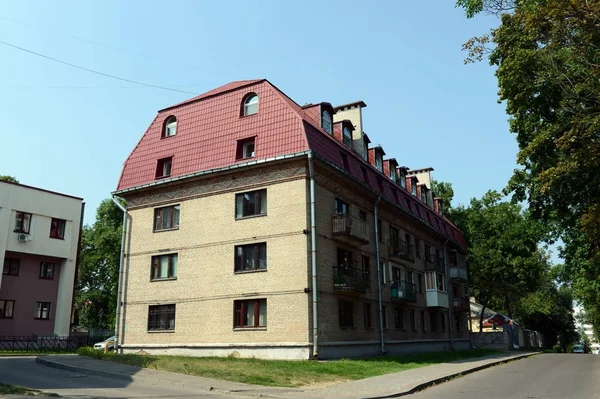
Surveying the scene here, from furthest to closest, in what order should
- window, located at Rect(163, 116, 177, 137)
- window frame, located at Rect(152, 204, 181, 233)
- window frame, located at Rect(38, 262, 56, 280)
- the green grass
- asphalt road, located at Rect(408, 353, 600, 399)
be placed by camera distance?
window frame, located at Rect(38, 262, 56, 280) < window, located at Rect(163, 116, 177, 137) < window frame, located at Rect(152, 204, 181, 233) < the green grass < asphalt road, located at Rect(408, 353, 600, 399)

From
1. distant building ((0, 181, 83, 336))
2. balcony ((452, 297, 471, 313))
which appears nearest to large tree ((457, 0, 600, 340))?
balcony ((452, 297, 471, 313))

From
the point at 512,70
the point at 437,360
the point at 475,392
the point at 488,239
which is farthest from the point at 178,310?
the point at 488,239

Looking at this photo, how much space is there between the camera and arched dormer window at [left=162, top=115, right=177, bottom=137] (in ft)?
89.7

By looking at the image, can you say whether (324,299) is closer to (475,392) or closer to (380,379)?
(380,379)

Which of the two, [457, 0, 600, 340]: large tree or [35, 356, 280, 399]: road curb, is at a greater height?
[457, 0, 600, 340]: large tree

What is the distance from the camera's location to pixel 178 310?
23875 millimetres

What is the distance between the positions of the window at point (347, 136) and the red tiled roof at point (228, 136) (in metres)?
1.14

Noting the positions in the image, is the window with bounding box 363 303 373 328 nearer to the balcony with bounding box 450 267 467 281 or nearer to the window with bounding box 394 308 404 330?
the window with bounding box 394 308 404 330

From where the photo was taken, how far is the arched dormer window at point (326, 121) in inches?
1048

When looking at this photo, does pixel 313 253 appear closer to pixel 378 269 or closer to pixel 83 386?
pixel 378 269

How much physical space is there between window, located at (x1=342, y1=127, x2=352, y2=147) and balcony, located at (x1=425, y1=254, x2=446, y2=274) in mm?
12590

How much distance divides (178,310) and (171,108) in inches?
434

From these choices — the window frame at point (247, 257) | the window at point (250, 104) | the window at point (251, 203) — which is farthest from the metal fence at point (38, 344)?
the window at point (250, 104)

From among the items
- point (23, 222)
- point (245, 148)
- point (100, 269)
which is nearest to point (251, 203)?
point (245, 148)
